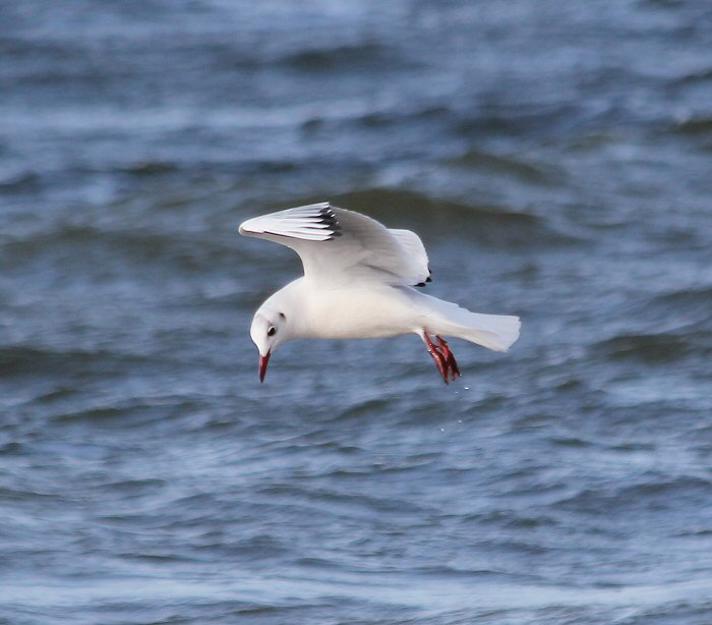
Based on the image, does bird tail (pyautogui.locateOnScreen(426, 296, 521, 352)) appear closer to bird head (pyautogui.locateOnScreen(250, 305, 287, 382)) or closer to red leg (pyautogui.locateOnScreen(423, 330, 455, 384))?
red leg (pyautogui.locateOnScreen(423, 330, 455, 384))

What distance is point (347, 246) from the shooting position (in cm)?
620

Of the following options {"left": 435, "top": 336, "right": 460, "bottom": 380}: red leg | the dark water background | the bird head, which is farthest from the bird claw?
the dark water background

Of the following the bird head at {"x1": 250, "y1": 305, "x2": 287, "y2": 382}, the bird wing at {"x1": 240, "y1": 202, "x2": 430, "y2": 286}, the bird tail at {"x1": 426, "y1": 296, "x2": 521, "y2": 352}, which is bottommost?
the bird tail at {"x1": 426, "y1": 296, "x2": 521, "y2": 352}

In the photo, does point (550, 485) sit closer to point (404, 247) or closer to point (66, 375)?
point (404, 247)

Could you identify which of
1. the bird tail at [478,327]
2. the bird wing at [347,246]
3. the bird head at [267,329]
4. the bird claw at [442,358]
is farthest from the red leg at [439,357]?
the bird head at [267,329]

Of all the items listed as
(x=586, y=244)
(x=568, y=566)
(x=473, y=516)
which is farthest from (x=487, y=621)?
(x=586, y=244)

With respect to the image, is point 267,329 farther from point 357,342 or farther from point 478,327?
point 357,342

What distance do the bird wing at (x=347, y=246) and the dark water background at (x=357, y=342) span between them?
116 cm

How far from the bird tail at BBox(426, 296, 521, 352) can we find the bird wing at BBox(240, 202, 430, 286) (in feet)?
0.57

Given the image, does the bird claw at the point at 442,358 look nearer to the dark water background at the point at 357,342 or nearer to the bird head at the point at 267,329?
the bird head at the point at 267,329

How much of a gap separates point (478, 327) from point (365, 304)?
0.44 meters

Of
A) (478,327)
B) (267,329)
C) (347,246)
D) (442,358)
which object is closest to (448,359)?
(442,358)

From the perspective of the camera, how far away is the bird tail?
6.05 meters

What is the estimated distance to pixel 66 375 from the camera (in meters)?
9.77
